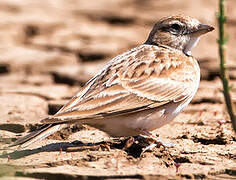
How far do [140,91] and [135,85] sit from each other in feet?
0.24

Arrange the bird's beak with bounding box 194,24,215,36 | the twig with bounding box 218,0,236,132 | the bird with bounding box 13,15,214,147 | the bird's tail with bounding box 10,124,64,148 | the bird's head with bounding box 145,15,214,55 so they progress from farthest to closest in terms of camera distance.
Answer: the bird's head with bounding box 145,15,214,55 → the bird's beak with bounding box 194,24,215,36 → the bird with bounding box 13,15,214,147 → the bird's tail with bounding box 10,124,64,148 → the twig with bounding box 218,0,236,132

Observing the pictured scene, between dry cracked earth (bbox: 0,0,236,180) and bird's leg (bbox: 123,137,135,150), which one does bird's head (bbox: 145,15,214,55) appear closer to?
dry cracked earth (bbox: 0,0,236,180)

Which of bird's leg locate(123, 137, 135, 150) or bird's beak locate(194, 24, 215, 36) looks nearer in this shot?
bird's leg locate(123, 137, 135, 150)

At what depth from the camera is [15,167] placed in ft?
12.6

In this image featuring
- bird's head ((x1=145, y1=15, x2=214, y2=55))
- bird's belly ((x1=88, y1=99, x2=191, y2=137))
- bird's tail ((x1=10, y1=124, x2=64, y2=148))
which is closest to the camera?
bird's tail ((x1=10, y1=124, x2=64, y2=148))

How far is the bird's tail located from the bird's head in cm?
189

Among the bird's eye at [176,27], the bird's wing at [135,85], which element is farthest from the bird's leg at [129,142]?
the bird's eye at [176,27]

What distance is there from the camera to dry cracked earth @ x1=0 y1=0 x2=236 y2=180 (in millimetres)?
4020

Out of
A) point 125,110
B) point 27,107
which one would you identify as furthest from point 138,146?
point 27,107

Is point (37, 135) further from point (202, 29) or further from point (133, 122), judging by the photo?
point (202, 29)

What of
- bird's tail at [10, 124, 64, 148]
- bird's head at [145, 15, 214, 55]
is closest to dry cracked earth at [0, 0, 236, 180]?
bird's tail at [10, 124, 64, 148]

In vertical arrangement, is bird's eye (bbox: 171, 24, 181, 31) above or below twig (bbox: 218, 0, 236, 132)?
above

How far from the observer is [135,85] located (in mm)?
4688

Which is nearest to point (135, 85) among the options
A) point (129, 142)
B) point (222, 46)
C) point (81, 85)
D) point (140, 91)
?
point (140, 91)
